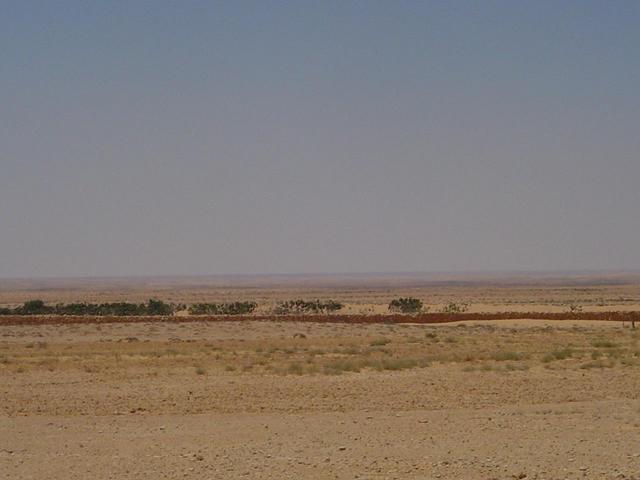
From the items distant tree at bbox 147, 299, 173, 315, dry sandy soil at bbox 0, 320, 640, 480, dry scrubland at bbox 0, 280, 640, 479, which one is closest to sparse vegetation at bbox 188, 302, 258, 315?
distant tree at bbox 147, 299, 173, 315

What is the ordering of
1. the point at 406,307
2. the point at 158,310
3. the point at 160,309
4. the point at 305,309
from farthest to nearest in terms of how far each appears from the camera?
1. the point at 305,309
2. the point at 406,307
3. the point at 160,309
4. the point at 158,310

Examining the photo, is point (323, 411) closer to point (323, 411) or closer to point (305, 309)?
point (323, 411)

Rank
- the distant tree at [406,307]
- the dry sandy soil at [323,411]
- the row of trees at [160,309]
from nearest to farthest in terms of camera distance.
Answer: the dry sandy soil at [323,411], the row of trees at [160,309], the distant tree at [406,307]

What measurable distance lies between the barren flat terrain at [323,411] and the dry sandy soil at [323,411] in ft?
0.14

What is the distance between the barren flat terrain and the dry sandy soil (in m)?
0.04

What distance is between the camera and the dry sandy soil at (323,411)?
11.6 metres

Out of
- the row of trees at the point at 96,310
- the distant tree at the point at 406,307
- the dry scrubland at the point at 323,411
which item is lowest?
the dry scrubland at the point at 323,411

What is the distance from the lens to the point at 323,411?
1734 centimetres

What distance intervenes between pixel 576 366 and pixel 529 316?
113ft

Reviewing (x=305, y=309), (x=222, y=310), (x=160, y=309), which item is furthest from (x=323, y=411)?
(x=222, y=310)

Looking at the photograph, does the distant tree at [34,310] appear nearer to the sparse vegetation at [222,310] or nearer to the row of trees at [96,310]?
the row of trees at [96,310]

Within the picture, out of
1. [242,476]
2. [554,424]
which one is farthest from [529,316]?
[242,476]

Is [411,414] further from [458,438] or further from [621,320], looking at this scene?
[621,320]

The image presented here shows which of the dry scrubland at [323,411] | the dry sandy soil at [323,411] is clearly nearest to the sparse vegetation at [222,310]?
the dry scrubland at [323,411]
